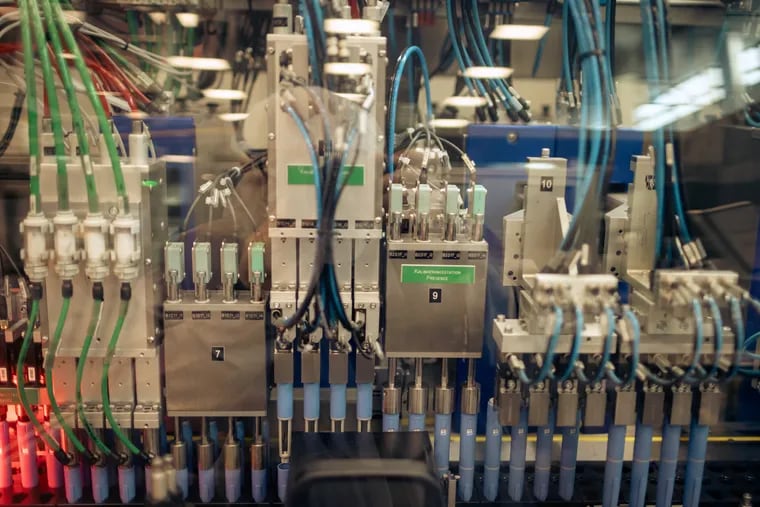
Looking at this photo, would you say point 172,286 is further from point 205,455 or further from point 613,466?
point 613,466

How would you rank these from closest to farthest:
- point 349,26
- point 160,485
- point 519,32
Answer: point 160,485, point 349,26, point 519,32

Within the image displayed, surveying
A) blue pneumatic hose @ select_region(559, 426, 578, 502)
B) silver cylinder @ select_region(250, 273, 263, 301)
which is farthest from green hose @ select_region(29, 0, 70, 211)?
blue pneumatic hose @ select_region(559, 426, 578, 502)

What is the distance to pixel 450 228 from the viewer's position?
1929 mm

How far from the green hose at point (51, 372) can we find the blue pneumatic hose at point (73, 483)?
0.07 metres

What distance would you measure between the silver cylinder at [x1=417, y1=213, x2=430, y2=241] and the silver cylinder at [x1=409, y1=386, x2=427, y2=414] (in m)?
0.45

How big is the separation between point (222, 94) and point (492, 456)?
1.36m

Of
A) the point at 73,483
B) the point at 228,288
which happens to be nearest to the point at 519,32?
the point at 228,288

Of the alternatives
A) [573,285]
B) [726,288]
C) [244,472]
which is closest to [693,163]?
[726,288]

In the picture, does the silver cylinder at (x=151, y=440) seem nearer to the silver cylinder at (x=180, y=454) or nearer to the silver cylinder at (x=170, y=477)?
the silver cylinder at (x=180, y=454)

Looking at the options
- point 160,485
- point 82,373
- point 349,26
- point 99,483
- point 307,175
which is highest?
point 349,26

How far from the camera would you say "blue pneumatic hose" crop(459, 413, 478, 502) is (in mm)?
2084

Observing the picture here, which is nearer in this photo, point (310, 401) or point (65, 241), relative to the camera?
point (65, 241)

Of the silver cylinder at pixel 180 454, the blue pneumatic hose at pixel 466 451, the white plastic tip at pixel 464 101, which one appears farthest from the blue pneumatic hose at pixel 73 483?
the white plastic tip at pixel 464 101

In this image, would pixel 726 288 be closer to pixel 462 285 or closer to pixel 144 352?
pixel 462 285
